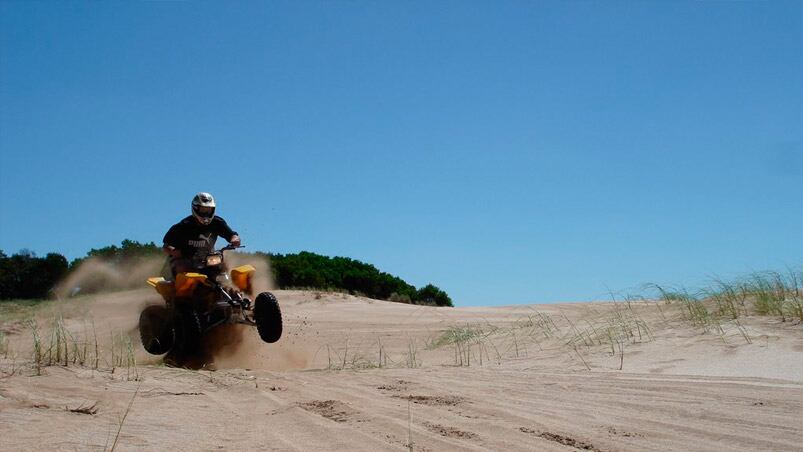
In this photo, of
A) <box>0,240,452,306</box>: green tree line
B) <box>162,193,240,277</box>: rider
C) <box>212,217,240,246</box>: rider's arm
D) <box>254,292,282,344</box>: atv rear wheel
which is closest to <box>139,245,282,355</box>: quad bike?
<box>254,292,282,344</box>: atv rear wheel

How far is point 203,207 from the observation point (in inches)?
331

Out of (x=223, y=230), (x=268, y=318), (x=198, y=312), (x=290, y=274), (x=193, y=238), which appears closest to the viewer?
(x=268, y=318)

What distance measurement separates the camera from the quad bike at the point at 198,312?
797 centimetres

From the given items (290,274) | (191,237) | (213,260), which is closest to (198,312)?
(213,260)

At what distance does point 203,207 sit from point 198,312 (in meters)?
1.21

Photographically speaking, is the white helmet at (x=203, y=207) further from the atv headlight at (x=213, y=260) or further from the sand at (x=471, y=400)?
the sand at (x=471, y=400)

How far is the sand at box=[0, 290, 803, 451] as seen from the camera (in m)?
3.85

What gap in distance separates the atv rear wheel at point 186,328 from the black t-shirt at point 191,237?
703 millimetres

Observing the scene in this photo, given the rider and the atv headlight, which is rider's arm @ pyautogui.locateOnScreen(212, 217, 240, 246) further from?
the atv headlight

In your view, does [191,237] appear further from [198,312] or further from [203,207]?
[198,312]

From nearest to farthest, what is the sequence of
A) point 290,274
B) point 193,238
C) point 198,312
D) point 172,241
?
point 198,312 < point 172,241 < point 193,238 < point 290,274

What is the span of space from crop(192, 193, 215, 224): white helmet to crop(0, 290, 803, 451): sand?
151cm

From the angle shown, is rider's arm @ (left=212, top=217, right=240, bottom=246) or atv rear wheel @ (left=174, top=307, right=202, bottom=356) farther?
rider's arm @ (left=212, top=217, right=240, bottom=246)

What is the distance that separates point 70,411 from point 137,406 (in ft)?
1.36
